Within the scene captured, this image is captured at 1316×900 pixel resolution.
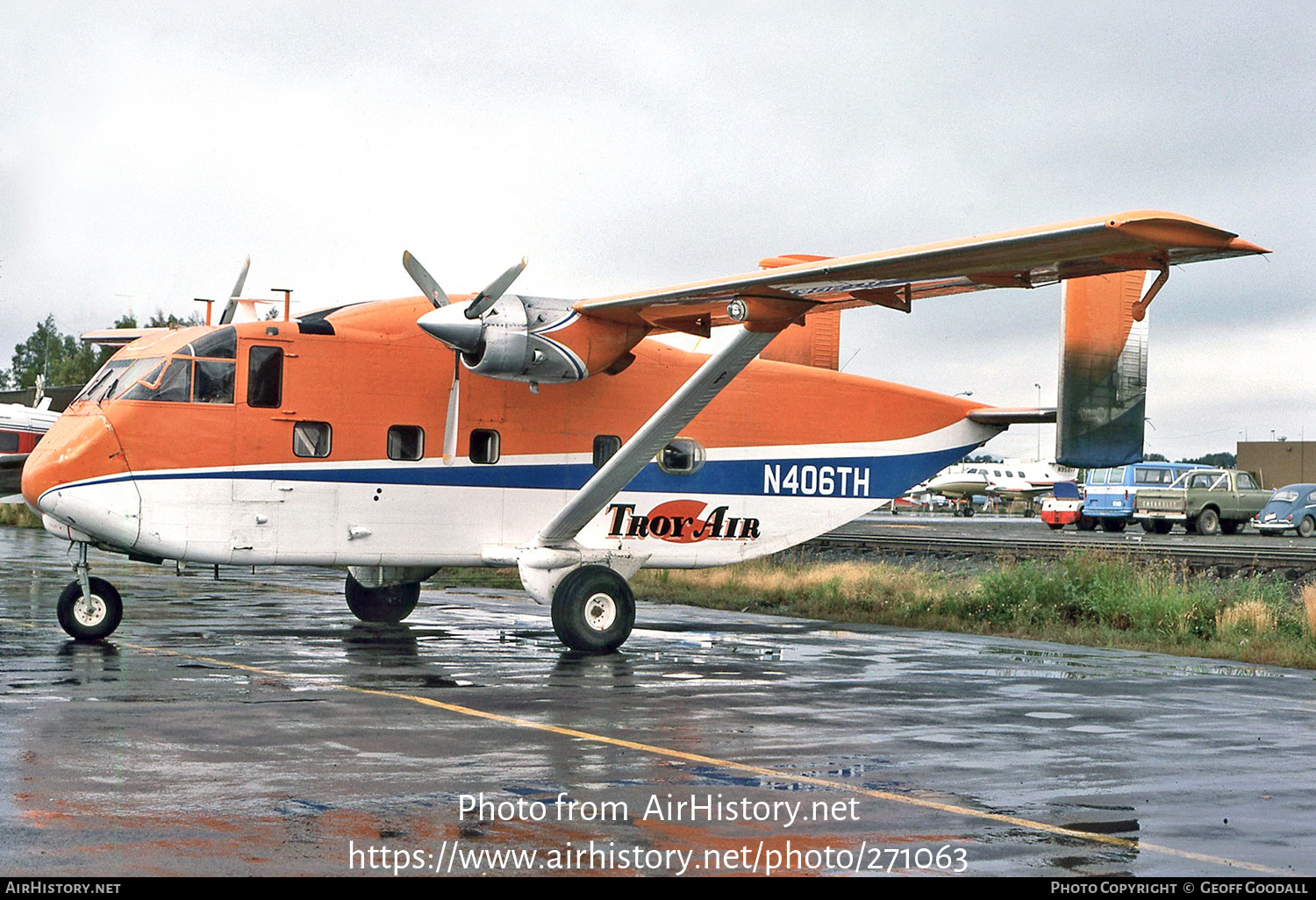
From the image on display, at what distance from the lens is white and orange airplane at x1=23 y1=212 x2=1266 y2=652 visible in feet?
50.3

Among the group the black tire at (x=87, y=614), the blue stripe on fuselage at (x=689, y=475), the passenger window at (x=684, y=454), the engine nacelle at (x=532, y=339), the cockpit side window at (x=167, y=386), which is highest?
the engine nacelle at (x=532, y=339)

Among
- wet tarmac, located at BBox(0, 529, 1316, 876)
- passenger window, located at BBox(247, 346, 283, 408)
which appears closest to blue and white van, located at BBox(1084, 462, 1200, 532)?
wet tarmac, located at BBox(0, 529, 1316, 876)

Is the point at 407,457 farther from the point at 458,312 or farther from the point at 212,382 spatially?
the point at 212,382

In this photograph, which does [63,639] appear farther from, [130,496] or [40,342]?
[40,342]

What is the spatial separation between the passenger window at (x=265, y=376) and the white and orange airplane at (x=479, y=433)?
0.02 meters

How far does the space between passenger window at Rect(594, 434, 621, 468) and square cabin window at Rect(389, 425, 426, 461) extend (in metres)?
2.31

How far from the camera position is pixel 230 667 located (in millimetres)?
13961

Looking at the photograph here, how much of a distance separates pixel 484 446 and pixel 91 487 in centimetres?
450

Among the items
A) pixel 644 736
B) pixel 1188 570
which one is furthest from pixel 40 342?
pixel 644 736

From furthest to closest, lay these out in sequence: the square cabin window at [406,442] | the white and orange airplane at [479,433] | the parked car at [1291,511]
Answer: the parked car at [1291,511] < the square cabin window at [406,442] < the white and orange airplane at [479,433]

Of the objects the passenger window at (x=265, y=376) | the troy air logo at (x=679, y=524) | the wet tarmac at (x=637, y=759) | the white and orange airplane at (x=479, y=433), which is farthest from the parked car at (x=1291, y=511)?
the passenger window at (x=265, y=376)

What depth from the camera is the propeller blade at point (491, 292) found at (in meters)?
15.8

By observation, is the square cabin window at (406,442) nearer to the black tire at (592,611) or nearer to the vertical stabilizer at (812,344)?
the black tire at (592,611)
